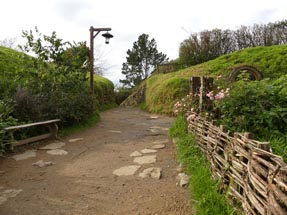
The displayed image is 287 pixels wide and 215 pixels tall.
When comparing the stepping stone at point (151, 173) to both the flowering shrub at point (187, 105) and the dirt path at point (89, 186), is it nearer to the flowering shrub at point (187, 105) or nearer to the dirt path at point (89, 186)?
the dirt path at point (89, 186)

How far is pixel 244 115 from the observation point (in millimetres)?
4133

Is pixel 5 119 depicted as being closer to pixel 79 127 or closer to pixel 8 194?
pixel 8 194

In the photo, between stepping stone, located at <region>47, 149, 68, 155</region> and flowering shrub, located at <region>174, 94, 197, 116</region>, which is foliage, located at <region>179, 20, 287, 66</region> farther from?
stepping stone, located at <region>47, 149, 68, 155</region>

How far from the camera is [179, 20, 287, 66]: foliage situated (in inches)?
707

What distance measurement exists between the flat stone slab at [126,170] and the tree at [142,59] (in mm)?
29635

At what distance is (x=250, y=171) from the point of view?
7.32 feet

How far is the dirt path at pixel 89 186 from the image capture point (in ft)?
10.3

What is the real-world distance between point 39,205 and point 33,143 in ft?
10.7

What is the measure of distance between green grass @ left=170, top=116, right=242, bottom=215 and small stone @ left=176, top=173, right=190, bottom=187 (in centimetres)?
8

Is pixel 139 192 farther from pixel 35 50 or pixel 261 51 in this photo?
pixel 261 51

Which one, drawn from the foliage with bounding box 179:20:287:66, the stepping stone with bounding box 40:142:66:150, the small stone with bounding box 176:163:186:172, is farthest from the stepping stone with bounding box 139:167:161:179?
the foliage with bounding box 179:20:287:66

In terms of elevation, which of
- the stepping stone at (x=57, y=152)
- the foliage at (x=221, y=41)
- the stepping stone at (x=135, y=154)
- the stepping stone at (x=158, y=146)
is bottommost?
the stepping stone at (x=135, y=154)

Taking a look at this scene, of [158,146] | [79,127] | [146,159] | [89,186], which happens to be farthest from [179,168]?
[79,127]

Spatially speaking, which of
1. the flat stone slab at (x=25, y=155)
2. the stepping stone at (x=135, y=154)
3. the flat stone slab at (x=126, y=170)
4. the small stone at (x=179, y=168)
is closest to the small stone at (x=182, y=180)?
the small stone at (x=179, y=168)
